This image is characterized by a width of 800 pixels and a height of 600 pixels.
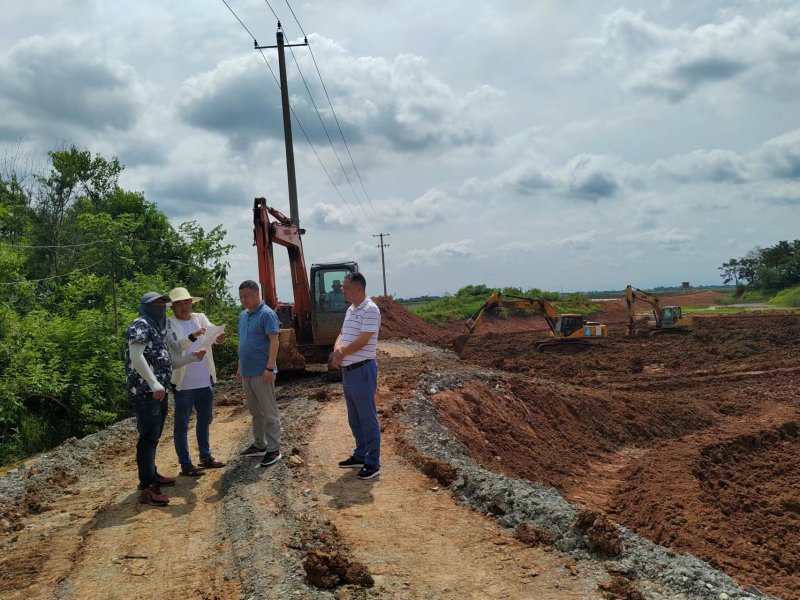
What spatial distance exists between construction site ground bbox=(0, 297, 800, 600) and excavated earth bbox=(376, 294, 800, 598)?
0.04 metres

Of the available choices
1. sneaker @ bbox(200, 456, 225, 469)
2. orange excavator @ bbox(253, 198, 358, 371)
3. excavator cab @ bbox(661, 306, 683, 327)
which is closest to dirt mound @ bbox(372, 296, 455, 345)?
excavator cab @ bbox(661, 306, 683, 327)

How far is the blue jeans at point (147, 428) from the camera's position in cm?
538

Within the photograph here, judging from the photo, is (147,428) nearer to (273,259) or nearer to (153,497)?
(153,497)

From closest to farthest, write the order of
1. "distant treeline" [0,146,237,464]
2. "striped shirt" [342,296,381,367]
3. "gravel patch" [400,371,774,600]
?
"gravel patch" [400,371,774,600]
"striped shirt" [342,296,381,367]
"distant treeline" [0,146,237,464]

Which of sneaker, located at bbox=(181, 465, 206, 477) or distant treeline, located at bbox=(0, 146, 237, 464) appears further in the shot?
distant treeline, located at bbox=(0, 146, 237, 464)

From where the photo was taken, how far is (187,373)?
604cm

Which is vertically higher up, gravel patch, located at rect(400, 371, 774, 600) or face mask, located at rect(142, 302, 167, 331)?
face mask, located at rect(142, 302, 167, 331)

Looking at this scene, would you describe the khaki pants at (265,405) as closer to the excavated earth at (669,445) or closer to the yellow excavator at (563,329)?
the excavated earth at (669,445)

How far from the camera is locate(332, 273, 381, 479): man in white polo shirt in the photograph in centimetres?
560

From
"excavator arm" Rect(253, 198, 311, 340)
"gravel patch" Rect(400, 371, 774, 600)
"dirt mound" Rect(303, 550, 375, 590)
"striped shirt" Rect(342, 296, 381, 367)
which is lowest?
"gravel patch" Rect(400, 371, 774, 600)

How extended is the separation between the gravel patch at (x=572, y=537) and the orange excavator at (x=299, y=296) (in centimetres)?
594

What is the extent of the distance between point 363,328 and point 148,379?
186 centimetres

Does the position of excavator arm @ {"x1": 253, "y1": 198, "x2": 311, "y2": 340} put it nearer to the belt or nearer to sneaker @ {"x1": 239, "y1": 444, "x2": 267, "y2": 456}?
sneaker @ {"x1": 239, "y1": 444, "x2": 267, "y2": 456}

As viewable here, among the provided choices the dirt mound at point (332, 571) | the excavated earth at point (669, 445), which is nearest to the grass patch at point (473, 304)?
the excavated earth at point (669, 445)
